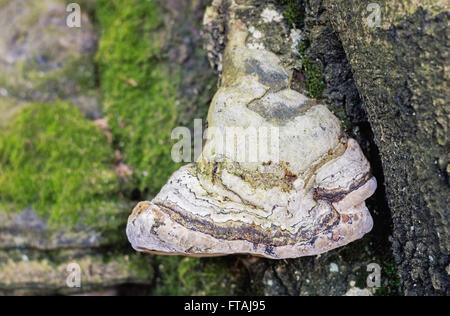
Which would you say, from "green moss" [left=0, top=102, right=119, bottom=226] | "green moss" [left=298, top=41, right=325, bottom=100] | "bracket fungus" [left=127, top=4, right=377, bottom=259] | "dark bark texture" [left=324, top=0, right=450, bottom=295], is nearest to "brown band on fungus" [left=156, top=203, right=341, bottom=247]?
"bracket fungus" [left=127, top=4, right=377, bottom=259]

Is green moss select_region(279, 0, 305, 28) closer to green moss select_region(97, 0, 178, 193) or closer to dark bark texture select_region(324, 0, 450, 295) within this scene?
dark bark texture select_region(324, 0, 450, 295)

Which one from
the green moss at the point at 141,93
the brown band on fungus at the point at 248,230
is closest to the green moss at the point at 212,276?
the green moss at the point at 141,93

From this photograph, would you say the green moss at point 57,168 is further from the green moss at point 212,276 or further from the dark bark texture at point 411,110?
the dark bark texture at point 411,110

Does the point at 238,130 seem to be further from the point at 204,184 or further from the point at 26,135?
the point at 26,135

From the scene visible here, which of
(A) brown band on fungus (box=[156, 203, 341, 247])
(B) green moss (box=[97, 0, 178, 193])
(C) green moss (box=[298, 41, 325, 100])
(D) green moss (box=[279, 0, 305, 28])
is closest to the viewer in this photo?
(A) brown band on fungus (box=[156, 203, 341, 247])

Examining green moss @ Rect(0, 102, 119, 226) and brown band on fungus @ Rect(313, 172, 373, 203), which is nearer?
brown band on fungus @ Rect(313, 172, 373, 203)

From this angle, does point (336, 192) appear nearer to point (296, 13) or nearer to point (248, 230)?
point (248, 230)

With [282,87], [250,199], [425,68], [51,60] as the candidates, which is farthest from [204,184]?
[51,60]

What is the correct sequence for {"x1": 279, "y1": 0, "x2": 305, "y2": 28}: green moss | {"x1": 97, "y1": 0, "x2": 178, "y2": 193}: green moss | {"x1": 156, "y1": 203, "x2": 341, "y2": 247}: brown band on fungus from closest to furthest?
{"x1": 156, "y1": 203, "x2": 341, "y2": 247}: brown band on fungus → {"x1": 279, "y1": 0, "x2": 305, "y2": 28}: green moss → {"x1": 97, "y1": 0, "x2": 178, "y2": 193}: green moss
